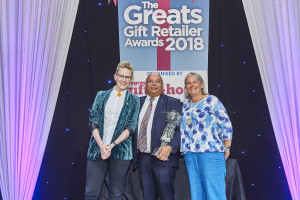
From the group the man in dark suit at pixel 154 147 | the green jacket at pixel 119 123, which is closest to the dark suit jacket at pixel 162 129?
the man in dark suit at pixel 154 147

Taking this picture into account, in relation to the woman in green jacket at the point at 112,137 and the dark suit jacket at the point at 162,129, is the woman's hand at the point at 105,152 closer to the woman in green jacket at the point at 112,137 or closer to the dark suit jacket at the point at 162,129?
the woman in green jacket at the point at 112,137

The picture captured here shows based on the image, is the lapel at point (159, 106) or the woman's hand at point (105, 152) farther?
the lapel at point (159, 106)

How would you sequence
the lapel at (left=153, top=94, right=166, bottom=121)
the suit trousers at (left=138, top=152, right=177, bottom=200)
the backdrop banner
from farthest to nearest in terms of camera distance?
the backdrop banner, the lapel at (left=153, top=94, right=166, bottom=121), the suit trousers at (left=138, top=152, right=177, bottom=200)

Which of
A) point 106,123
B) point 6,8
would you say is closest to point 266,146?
point 106,123

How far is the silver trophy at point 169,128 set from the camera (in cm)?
250

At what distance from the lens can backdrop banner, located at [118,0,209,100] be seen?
10.7 ft

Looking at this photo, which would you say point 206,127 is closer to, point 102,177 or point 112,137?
point 112,137

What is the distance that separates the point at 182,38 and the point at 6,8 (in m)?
1.79

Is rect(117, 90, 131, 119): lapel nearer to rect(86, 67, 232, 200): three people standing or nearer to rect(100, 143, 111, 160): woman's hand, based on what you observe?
rect(86, 67, 232, 200): three people standing

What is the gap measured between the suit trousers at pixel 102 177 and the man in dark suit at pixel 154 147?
0.19m

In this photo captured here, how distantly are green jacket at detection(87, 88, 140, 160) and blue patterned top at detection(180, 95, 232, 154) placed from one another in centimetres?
42

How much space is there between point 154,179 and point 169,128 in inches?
16.9

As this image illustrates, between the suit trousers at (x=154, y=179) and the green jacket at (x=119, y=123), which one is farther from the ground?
the green jacket at (x=119, y=123)

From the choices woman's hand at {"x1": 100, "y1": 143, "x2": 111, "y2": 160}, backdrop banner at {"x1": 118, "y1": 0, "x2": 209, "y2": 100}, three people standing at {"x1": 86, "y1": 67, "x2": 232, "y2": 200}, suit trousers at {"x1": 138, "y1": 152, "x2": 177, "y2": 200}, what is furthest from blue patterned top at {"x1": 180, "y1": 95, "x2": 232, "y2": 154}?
backdrop banner at {"x1": 118, "y1": 0, "x2": 209, "y2": 100}
